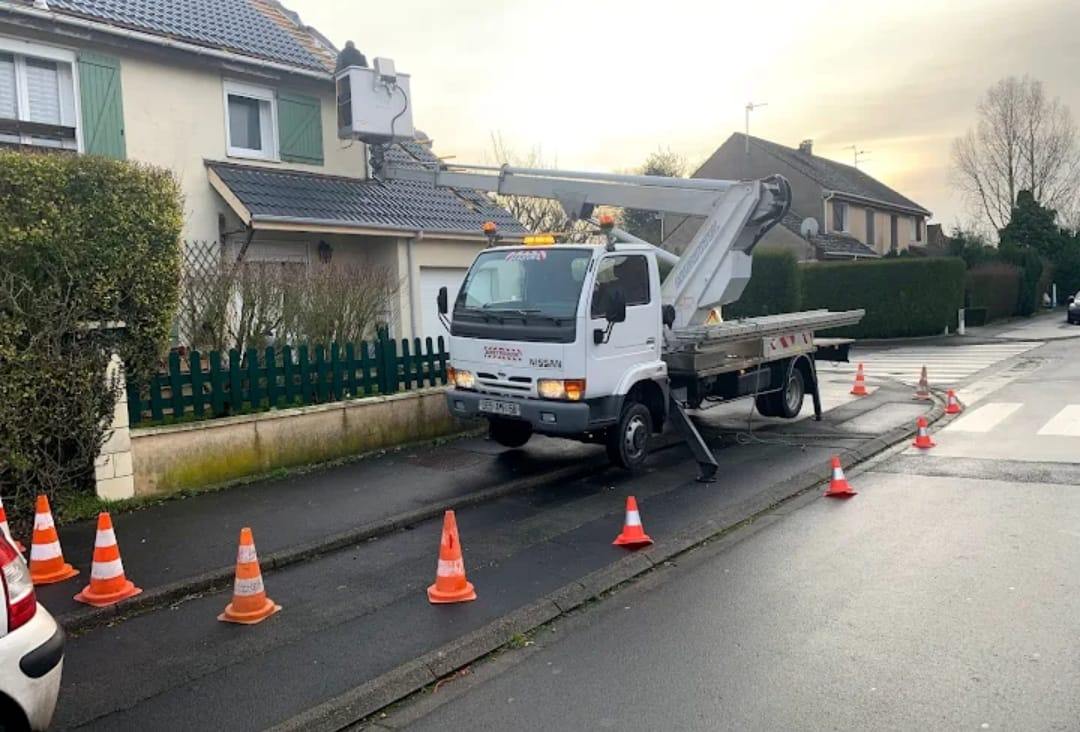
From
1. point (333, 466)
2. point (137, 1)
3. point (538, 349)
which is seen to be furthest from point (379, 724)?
point (137, 1)

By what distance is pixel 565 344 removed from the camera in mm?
8531

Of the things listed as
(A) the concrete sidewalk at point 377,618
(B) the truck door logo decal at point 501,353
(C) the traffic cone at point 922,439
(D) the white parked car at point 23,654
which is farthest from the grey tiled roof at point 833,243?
(D) the white parked car at point 23,654

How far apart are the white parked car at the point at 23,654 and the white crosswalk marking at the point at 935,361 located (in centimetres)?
1626

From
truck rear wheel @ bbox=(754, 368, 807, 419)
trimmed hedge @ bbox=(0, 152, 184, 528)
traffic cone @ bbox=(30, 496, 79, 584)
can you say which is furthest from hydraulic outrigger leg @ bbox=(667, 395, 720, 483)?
traffic cone @ bbox=(30, 496, 79, 584)

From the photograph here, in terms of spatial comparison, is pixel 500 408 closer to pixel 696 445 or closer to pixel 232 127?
pixel 696 445

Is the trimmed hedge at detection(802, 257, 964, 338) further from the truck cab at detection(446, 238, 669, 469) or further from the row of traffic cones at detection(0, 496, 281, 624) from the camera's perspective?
the row of traffic cones at detection(0, 496, 281, 624)

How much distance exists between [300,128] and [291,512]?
31.4ft

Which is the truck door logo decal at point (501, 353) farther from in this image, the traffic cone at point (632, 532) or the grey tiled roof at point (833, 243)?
the grey tiled roof at point (833, 243)

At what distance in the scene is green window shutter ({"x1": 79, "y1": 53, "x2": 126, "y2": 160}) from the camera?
12453mm

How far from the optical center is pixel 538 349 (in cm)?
870

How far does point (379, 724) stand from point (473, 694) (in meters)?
0.50

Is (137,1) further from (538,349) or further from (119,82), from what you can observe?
(538,349)

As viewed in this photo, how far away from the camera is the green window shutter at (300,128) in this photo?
15086 mm

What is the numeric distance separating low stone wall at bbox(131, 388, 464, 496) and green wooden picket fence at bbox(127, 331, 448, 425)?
11.3 inches
